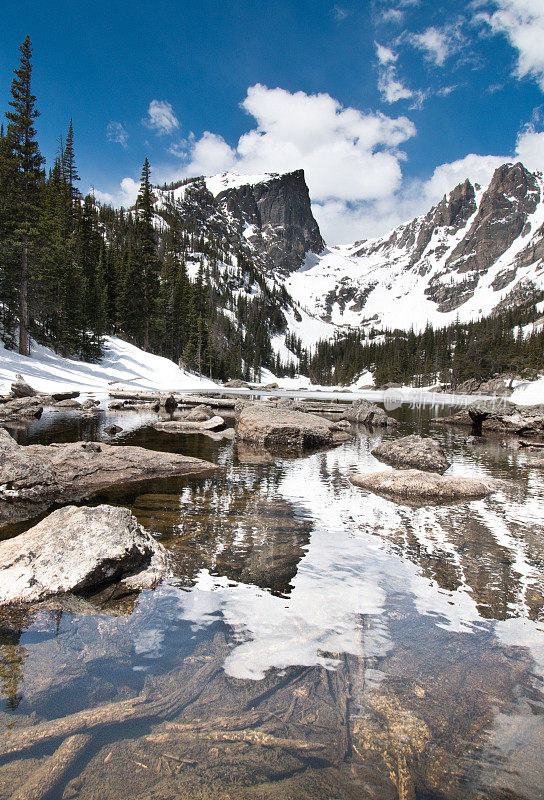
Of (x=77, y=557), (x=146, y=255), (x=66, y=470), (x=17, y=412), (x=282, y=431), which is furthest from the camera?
(x=146, y=255)

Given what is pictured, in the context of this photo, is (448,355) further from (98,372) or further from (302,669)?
(302,669)

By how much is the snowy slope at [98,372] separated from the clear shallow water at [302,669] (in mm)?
25860

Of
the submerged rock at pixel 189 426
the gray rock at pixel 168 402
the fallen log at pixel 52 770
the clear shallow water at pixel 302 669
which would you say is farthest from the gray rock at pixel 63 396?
the fallen log at pixel 52 770

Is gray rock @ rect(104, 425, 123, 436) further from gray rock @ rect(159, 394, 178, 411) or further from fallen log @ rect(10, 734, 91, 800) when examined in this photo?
fallen log @ rect(10, 734, 91, 800)

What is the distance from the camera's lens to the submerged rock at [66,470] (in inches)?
299

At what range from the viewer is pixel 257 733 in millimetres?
2801

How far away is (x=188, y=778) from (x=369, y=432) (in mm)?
21663

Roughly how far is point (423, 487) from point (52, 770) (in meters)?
9.06

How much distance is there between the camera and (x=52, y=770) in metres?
2.45

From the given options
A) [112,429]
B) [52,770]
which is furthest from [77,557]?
[112,429]

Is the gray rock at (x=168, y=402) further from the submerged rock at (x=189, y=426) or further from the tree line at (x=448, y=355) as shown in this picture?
the tree line at (x=448, y=355)

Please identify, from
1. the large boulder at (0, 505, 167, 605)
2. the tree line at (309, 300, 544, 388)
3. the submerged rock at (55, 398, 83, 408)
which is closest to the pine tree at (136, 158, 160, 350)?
the submerged rock at (55, 398, 83, 408)

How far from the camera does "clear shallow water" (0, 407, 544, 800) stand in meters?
2.50

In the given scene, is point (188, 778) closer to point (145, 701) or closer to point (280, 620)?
point (145, 701)
